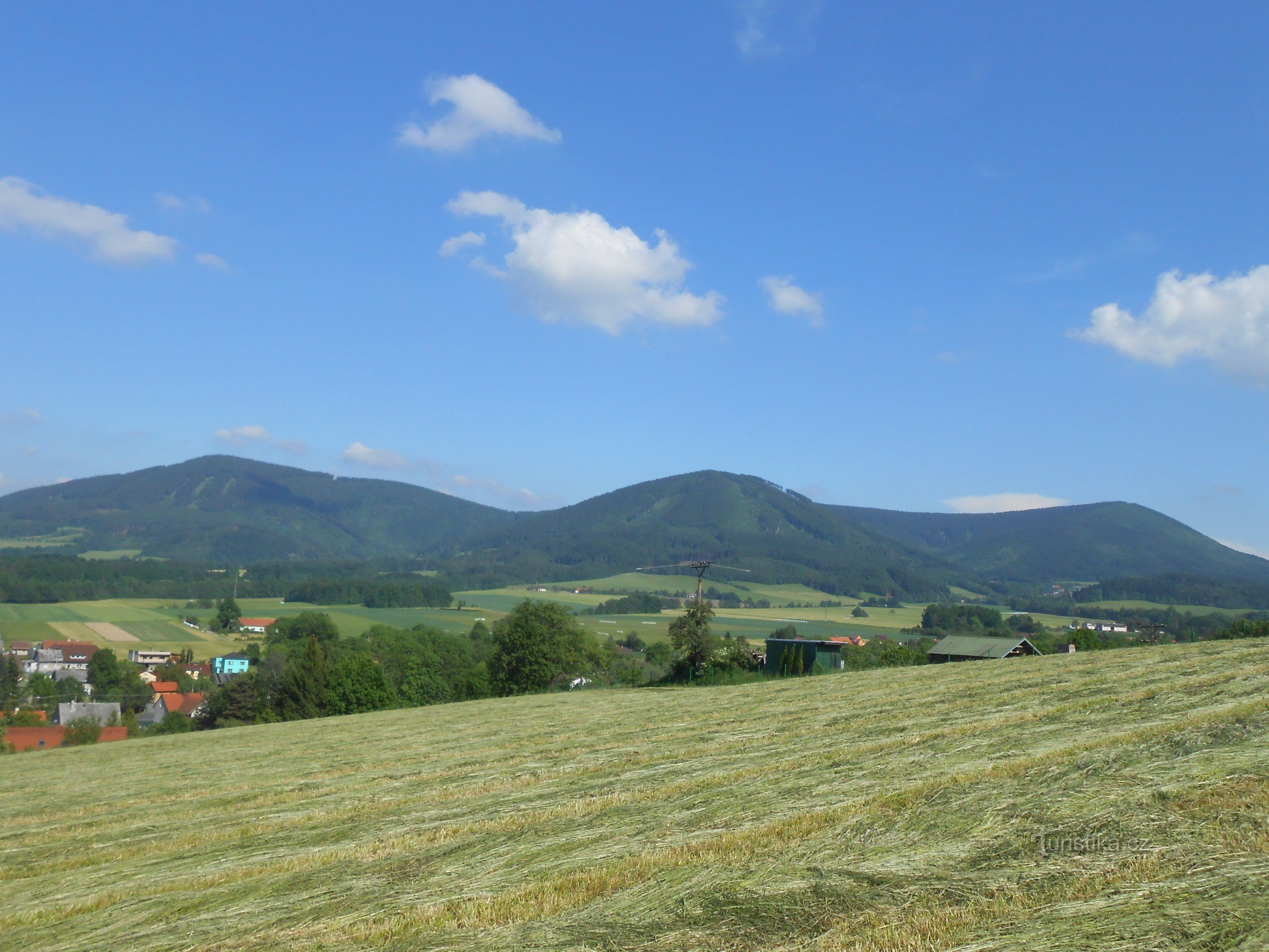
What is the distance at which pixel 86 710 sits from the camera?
263ft

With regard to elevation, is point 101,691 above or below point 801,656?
below

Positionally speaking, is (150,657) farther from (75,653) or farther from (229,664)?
(229,664)

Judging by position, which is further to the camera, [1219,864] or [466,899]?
[466,899]

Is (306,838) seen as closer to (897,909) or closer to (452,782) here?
(452,782)

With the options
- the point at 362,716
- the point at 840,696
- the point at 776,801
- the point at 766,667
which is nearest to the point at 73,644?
the point at 362,716

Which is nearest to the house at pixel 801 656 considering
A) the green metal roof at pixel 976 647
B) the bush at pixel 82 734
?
the green metal roof at pixel 976 647

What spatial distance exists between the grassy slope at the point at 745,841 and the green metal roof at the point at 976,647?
2152 centimetres

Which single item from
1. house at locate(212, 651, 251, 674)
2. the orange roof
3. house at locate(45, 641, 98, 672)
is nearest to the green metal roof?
the orange roof

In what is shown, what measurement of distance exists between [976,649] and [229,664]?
4045 inches

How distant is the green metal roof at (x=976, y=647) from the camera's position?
41562mm

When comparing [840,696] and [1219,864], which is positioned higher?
[1219,864]

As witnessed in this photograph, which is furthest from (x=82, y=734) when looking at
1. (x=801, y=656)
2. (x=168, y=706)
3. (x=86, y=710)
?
(x=801, y=656)

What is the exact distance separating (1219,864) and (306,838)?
37.1 ft

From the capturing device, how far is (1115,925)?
5781 millimetres
